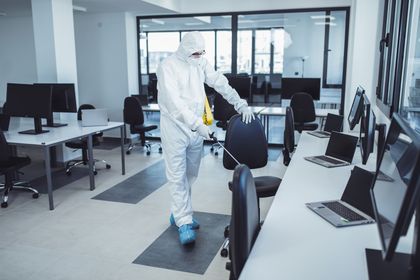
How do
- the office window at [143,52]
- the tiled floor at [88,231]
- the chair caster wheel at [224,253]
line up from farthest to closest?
the office window at [143,52]
the chair caster wheel at [224,253]
the tiled floor at [88,231]

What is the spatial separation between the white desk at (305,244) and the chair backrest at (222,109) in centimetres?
402

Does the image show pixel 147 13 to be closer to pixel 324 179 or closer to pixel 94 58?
pixel 94 58

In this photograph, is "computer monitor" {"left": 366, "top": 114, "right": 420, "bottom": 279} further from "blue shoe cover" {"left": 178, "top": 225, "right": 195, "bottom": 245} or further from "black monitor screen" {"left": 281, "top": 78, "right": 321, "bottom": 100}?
"black monitor screen" {"left": 281, "top": 78, "right": 321, "bottom": 100}

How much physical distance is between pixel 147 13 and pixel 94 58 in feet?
4.26

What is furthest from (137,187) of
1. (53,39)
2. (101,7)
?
(101,7)

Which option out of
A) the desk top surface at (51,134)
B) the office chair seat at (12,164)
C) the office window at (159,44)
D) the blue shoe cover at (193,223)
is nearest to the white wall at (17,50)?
the office window at (159,44)

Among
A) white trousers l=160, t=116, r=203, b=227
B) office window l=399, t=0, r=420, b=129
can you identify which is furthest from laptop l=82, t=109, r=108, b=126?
office window l=399, t=0, r=420, b=129

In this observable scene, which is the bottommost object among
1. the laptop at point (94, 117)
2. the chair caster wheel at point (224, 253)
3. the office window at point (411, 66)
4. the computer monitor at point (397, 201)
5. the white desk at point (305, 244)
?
the chair caster wheel at point (224, 253)

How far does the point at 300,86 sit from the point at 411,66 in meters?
2.79

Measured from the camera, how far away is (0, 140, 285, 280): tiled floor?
2.68 meters

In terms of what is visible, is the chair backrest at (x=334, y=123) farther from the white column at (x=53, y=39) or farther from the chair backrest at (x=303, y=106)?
the white column at (x=53, y=39)

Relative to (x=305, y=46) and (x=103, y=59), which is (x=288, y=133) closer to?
(x=305, y=46)

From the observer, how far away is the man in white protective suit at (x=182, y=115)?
294cm

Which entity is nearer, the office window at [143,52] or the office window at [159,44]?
the office window at [143,52]
